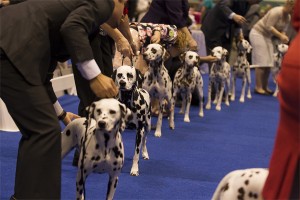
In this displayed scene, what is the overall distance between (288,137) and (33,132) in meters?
1.31

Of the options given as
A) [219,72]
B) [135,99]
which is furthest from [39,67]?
[219,72]

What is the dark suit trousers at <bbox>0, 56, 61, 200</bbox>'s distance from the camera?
2.75m

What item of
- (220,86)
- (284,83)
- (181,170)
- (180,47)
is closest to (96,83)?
(284,83)

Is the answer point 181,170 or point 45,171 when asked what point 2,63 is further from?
point 181,170

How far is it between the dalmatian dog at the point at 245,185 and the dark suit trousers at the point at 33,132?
0.90 metres

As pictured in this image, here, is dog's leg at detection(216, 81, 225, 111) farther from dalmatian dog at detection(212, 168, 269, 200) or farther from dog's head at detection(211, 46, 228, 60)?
dalmatian dog at detection(212, 168, 269, 200)

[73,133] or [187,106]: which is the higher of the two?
[73,133]

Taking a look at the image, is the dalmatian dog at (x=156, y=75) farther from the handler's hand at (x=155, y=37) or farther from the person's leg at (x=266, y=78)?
the person's leg at (x=266, y=78)

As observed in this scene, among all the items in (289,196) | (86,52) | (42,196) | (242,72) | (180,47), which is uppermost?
(86,52)

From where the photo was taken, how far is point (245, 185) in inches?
104

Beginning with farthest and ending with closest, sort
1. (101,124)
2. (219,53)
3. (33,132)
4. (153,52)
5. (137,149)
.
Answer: (219,53) → (153,52) → (137,149) → (101,124) → (33,132)

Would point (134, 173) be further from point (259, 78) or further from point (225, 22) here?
point (259, 78)

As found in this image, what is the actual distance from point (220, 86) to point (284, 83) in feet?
22.1

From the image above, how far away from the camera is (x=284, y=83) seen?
2113 mm
